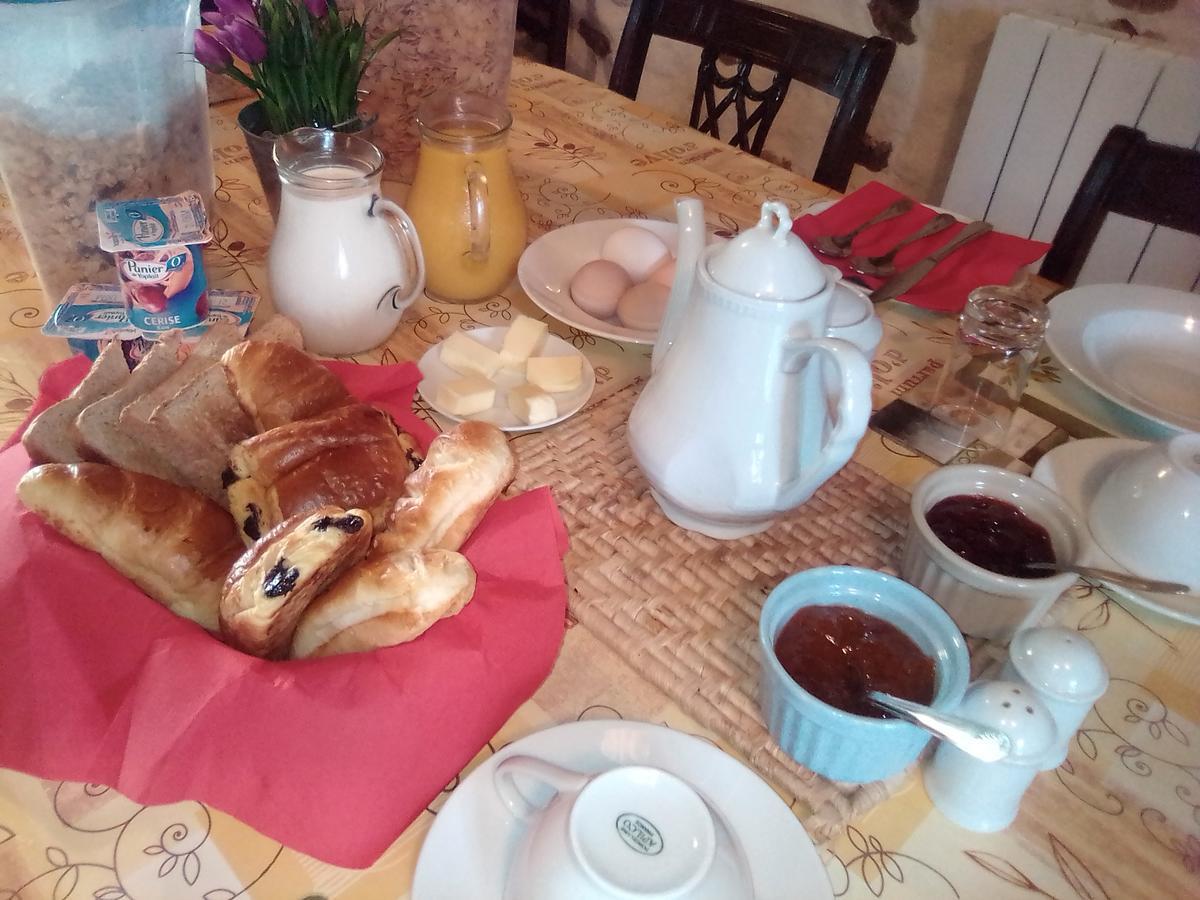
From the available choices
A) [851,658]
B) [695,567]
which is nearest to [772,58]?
[695,567]

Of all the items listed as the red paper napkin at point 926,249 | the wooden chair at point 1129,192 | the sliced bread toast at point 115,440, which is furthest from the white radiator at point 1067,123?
the sliced bread toast at point 115,440

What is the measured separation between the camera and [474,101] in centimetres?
91

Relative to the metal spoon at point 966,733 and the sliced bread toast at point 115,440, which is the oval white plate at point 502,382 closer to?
the sliced bread toast at point 115,440

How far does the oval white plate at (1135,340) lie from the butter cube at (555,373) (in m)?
0.47

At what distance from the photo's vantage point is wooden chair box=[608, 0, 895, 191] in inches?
50.2

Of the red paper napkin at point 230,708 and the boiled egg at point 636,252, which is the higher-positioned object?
the boiled egg at point 636,252

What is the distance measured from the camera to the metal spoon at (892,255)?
38.6 inches

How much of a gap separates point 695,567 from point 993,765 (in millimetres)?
242

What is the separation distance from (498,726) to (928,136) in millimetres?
1818

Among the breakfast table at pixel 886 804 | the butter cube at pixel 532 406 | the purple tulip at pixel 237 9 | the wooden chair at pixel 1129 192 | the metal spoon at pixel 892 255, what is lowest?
the breakfast table at pixel 886 804

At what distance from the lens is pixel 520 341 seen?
0.82m

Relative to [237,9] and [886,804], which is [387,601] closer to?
[886,804]

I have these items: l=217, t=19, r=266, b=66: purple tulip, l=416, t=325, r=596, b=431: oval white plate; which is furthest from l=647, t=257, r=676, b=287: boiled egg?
l=217, t=19, r=266, b=66: purple tulip

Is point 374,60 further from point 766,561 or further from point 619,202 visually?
point 766,561
